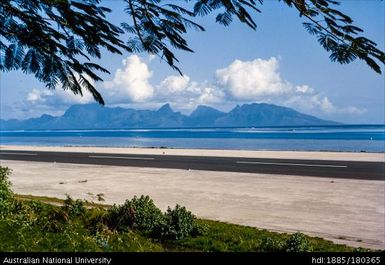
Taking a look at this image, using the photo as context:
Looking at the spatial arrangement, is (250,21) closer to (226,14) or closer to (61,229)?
(226,14)

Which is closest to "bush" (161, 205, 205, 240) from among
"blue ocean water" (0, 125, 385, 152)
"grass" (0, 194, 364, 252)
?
"grass" (0, 194, 364, 252)

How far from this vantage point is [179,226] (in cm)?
809

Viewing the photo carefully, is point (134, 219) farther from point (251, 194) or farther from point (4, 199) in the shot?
point (251, 194)

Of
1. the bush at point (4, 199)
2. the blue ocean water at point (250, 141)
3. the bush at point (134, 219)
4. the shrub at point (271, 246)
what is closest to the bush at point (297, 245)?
the shrub at point (271, 246)

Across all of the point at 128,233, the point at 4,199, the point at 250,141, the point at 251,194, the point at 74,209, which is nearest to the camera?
the point at 128,233

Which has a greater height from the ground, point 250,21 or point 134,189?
point 250,21

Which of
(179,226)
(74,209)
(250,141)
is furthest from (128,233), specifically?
(250,141)

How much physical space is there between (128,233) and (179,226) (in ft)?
3.32

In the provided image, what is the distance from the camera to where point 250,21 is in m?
4.17

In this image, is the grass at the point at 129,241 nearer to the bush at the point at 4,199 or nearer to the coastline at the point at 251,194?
the bush at the point at 4,199

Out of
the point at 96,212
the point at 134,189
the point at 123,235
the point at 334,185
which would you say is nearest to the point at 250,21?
the point at 123,235
